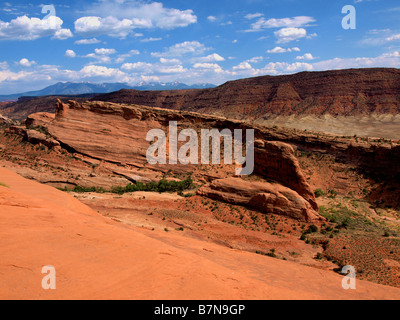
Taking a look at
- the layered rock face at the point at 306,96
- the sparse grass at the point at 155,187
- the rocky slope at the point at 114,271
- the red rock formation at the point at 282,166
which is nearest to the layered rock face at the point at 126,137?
the red rock formation at the point at 282,166

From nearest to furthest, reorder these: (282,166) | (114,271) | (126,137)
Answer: (114,271)
(282,166)
(126,137)

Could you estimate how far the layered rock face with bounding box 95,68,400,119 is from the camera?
8825 cm

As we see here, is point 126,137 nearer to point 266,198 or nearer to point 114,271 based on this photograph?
point 266,198

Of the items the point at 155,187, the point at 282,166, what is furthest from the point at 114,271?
the point at 155,187

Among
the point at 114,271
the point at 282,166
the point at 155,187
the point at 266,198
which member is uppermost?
the point at 282,166

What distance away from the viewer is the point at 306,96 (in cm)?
9881

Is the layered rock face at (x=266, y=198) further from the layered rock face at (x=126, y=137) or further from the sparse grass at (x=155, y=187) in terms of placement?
the sparse grass at (x=155, y=187)

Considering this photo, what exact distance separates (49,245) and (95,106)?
104ft

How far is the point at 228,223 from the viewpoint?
18.0 m

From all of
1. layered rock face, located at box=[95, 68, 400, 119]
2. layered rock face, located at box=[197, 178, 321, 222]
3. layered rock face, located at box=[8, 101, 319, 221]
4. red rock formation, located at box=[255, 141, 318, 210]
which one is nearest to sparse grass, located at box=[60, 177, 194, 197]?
layered rock face, located at box=[8, 101, 319, 221]

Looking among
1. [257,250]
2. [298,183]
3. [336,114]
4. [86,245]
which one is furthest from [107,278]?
[336,114]

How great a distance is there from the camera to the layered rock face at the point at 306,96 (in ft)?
290

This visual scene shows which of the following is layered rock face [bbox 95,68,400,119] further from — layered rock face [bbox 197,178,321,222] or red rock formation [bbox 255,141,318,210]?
layered rock face [bbox 197,178,321,222]
